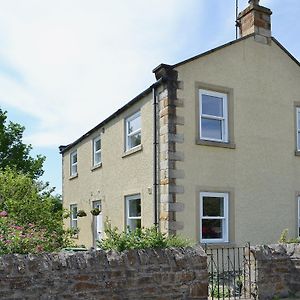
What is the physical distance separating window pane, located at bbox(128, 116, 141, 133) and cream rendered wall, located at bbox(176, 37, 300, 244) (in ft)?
7.69

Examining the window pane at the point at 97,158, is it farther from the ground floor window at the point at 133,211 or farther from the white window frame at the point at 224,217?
the white window frame at the point at 224,217

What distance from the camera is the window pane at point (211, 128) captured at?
13.4 m

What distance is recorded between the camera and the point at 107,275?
7.23 metres

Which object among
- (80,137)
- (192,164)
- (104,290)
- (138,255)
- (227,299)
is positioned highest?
(80,137)

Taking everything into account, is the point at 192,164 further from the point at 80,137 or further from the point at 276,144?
the point at 80,137

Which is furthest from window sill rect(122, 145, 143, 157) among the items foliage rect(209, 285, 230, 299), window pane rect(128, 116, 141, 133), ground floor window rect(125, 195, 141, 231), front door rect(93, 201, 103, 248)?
foliage rect(209, 285, 230, 299)

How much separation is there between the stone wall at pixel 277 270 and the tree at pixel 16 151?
1977cm

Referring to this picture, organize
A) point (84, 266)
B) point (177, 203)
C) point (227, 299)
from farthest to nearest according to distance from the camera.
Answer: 1. point (177, 203)
2. point (227, 299)
3. point (84, 266)

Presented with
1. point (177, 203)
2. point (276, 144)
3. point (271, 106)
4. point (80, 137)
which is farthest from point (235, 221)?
point (80, 137)

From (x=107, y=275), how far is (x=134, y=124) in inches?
334

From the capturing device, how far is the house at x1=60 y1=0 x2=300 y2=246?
41.9 feet

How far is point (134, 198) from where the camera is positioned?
14.8 meters

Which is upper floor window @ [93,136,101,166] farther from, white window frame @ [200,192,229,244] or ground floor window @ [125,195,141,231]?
white window frame @ [200,192,229,244]

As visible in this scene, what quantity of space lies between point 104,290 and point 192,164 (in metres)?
6.30
